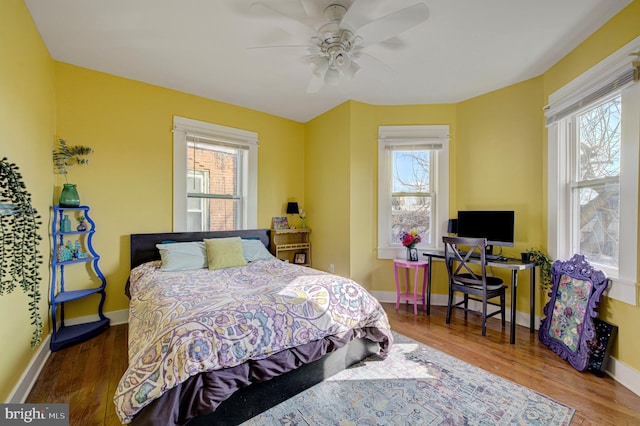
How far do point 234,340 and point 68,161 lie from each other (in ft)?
9.23

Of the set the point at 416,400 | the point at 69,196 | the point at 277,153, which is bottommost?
the point at 416,400

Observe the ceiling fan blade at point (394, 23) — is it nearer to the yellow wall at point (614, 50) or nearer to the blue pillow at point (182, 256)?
the yellow wall at point (614, 50)

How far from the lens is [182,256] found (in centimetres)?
301

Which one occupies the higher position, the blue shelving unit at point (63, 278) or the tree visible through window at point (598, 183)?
the tree visible through window at point (598, 183)

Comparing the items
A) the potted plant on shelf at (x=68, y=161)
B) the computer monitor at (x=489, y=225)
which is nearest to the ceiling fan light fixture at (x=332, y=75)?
the computer monitor at (x=489, y=225)

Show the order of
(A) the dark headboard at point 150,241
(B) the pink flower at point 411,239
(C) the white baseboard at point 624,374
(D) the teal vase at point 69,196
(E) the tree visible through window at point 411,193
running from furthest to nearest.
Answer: (E) the tree visible through window at point 411,193
(B) the pink flower at point 411,239
(A) the dark headboard at point 150,241
(D) the teal vase at point 69,196
(C) the white baseboard at point 624,374

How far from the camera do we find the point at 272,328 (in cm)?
174

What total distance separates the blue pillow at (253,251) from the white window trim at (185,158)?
1.71ft

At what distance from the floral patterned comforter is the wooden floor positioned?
1.52 ft

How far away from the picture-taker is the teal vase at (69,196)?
274cm

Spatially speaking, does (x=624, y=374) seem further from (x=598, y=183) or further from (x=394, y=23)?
(x=394, y=23)

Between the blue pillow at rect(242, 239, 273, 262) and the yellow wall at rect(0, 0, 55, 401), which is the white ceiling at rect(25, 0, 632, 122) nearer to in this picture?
the yellow wall at rect(0, 0, 55, 401)

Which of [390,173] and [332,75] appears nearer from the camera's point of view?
[332,75]

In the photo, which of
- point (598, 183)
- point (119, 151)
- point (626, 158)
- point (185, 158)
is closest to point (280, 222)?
point (185, 158)
